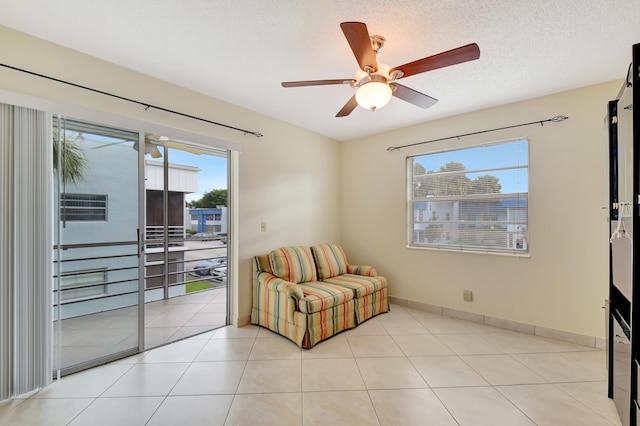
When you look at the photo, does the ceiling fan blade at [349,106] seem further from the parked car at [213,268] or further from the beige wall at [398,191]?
the parked car at [213,268]

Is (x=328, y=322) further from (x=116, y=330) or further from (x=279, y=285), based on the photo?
(x=116, y=330)

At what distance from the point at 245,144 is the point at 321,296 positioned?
79.5 inches

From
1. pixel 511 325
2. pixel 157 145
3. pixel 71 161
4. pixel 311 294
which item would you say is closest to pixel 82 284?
pixel 71 161

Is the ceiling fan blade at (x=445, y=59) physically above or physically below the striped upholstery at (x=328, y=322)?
above

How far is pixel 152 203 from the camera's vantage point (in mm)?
4176

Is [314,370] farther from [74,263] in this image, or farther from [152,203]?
[152,203]

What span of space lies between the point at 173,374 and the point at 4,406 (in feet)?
3.28

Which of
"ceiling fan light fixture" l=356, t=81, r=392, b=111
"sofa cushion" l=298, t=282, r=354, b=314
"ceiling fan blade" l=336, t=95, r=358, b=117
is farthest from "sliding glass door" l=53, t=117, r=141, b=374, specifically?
"ceiling fan light fixture" l=356, t=81, r=392, b=111

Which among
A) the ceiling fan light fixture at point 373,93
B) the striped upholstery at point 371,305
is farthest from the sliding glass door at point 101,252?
the ceiling fan light fixture at point 373,93

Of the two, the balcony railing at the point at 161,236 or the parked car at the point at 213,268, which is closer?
the balcony railing at the point at 161,236

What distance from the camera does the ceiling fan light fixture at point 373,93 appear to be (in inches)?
70.4

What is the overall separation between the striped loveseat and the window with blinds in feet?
3.54

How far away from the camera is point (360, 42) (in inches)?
60.2

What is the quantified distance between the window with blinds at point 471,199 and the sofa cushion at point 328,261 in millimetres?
1059
